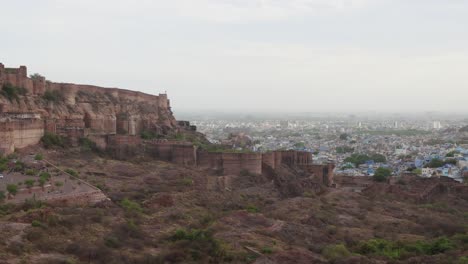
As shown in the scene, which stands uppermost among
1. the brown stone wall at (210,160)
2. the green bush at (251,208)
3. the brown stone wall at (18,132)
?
the brown stone wall at (18,132)

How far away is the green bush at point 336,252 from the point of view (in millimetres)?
16875

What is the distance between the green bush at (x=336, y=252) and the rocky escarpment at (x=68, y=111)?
521 inches

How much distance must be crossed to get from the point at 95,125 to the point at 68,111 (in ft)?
6.48

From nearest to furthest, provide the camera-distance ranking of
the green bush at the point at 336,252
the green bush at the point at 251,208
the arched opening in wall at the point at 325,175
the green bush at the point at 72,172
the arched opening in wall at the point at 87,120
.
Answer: the green bush at the point at 336,252 < the green bush at the point at 72,172 < the green bush at the point at 251,208 < the arched opening in wall at the point at 87,120 < the arched opening in wall at the point at 325,175

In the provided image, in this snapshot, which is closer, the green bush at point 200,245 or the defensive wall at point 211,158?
the green bush at point 200,245

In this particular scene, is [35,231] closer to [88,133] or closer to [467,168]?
[88,133]

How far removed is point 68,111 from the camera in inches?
1200

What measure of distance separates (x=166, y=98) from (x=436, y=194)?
809 inches

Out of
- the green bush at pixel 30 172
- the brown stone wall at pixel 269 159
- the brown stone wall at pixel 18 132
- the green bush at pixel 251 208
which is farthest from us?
the brown stone wall at pixel 269 159

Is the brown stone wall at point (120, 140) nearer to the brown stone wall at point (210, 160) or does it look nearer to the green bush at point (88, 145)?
the green bush at point (88, 145)

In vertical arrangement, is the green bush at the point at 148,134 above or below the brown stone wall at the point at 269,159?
above

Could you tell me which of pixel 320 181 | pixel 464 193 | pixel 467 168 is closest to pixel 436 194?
pixel 464 193

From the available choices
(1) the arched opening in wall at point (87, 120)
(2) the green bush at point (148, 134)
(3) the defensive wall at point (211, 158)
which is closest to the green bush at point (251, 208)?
(3) the defensive wall at point (211, 158)

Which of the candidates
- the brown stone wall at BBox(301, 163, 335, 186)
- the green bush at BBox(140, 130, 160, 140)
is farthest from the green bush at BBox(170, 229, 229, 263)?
the brown stone wall at BBox(301, 163, 335, 186)
